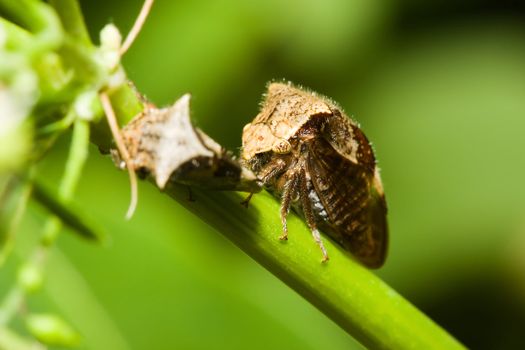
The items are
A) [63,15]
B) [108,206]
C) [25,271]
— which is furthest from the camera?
[108,206]

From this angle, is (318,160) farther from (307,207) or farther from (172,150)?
(172,150)

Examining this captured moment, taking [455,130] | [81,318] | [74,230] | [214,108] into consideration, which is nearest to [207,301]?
[81,318]

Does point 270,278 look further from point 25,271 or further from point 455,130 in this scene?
point 25,271

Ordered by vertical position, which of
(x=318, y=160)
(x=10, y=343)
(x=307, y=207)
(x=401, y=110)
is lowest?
(x=10, y=343)

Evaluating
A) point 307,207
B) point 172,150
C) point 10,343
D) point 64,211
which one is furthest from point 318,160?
point 10,343

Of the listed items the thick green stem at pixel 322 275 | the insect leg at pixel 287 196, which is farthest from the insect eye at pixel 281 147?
the thick green stem at pixel 322 275

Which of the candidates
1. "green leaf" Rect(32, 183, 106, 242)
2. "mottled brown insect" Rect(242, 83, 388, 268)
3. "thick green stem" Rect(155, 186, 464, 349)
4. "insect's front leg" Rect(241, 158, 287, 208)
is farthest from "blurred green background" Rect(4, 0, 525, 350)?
"green leaf" Rect(32, 183, 106, 242)
